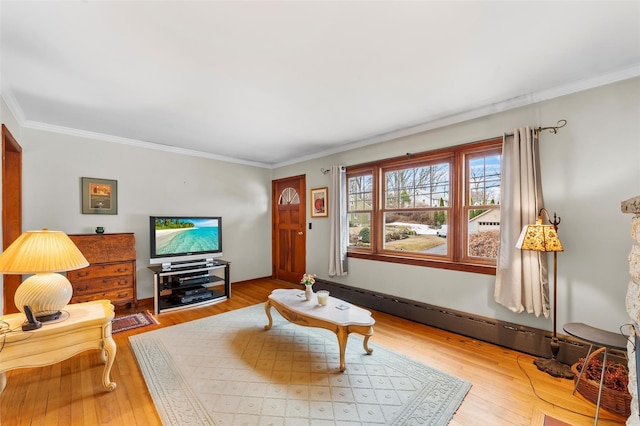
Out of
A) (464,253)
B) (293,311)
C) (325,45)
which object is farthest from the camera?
(464,253)

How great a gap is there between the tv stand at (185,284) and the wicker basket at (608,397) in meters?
4.12

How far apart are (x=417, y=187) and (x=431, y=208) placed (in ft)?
1.14

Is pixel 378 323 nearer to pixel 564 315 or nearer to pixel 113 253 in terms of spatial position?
pixel 564 315

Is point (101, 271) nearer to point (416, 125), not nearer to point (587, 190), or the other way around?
point (416, 125)

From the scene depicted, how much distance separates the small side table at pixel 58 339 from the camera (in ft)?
5.28

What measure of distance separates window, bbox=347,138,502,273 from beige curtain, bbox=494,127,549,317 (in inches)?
8.1

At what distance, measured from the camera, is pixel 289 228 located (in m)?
5.35

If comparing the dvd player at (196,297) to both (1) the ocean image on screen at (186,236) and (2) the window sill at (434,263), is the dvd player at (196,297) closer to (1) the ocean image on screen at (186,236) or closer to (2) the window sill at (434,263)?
(1) the ocean image on screen at (186,236)

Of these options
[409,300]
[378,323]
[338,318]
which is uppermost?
[338,318]

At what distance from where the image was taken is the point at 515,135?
2.56 metres

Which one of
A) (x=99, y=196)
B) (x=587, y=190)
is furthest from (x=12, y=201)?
(x=587, y=190)

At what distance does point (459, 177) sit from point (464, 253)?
88 cm

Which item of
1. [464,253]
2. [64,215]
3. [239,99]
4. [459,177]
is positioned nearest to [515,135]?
[459,177]

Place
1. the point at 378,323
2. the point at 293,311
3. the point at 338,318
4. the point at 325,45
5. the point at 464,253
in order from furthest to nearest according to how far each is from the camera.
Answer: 1. the point at 378,323
2. the point at 464,253
3. the point at 293,311
4. the point at 338,318
5. the point at 325,45
